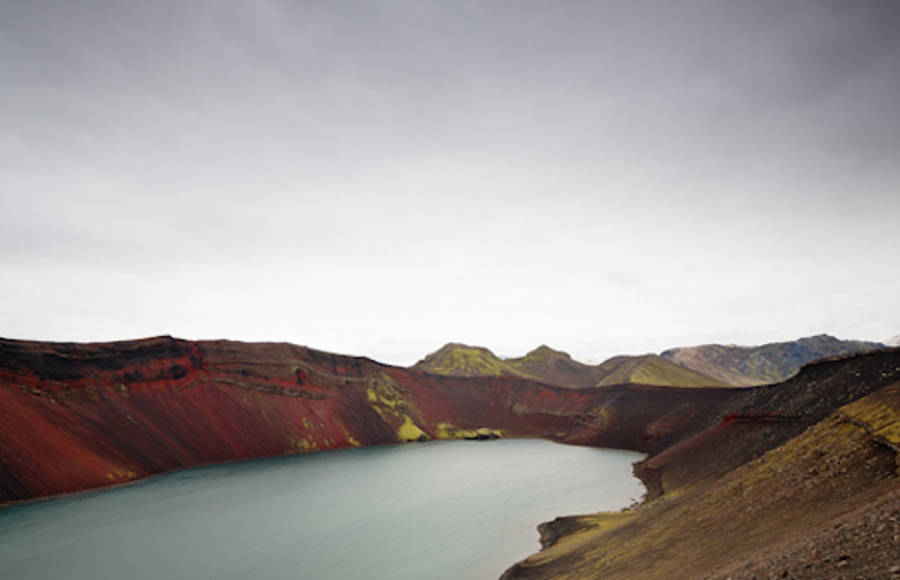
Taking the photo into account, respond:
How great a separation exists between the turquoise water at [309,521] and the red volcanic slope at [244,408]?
5.75 meters

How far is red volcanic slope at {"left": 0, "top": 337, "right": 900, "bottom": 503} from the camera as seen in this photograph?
46.8 metres

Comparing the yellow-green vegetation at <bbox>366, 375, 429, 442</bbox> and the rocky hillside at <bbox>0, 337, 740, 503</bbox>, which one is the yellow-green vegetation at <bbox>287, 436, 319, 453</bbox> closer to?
the rocky hillside at <bbox>0, 337, 740, 503</bbox>

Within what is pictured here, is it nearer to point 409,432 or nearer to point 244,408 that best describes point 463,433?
point 409,432

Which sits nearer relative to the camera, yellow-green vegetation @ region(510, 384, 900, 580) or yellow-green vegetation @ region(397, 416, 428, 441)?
yellow-green vegetation @ region(510, 384, 900, 580)

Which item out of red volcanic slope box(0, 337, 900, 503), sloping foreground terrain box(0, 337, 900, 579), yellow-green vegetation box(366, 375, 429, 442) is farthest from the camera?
yellow-green vegetation box(366, 375, 429, 442)

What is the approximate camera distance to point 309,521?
34906mm

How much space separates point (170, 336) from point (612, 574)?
76.0m

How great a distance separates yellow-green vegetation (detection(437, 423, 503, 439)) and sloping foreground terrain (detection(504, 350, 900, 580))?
59882mm

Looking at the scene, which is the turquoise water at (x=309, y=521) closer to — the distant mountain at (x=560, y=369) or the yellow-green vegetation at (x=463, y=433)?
the yellow-green vegetation at (x=463, y=433)

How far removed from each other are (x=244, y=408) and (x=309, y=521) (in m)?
41.9

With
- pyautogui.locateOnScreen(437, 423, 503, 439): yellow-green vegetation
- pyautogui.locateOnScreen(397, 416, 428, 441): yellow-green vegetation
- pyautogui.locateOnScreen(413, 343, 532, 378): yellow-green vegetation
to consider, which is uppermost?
pyautogui.locateOnScreen(413, 343, 532, 378): yellow-green vegetation

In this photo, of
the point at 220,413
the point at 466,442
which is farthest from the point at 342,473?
the point at 466,442

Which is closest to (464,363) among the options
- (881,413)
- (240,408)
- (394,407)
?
(394,407)

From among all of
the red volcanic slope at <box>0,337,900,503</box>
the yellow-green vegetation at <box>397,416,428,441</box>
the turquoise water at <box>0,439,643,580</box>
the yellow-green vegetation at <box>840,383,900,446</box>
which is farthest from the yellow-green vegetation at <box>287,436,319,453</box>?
the yellow-green vegetation at <box>840,383,900,446</box>
